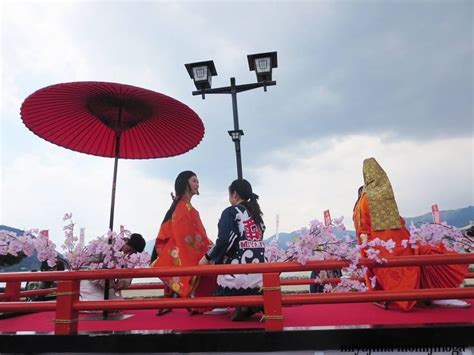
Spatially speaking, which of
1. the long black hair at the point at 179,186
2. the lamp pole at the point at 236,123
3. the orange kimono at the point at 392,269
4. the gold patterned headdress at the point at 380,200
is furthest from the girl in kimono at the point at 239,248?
the lamp pole at the point at 236,123

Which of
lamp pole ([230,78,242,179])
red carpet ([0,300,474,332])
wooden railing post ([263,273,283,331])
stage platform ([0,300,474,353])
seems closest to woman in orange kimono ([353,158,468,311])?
red carpet ([0,300,474,332])

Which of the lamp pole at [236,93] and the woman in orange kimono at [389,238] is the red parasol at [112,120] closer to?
the woman in orange kimono at [389,238]

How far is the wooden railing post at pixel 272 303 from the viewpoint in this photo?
2633 mm

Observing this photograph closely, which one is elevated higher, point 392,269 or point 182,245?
point 182,245

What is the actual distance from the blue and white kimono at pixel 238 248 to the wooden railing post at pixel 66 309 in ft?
4.02

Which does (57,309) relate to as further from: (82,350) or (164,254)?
(164,254)

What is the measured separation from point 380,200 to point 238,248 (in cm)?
167

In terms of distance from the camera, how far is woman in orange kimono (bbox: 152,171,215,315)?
376 cm

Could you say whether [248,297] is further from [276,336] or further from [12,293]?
[12,293]

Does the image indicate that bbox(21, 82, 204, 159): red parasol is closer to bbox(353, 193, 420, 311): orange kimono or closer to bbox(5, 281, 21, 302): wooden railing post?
bbox(5, 281, 21, 302): wooden railing post

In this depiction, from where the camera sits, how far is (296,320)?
3.10 meters

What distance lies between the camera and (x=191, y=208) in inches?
160

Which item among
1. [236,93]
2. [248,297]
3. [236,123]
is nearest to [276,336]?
[248,297]

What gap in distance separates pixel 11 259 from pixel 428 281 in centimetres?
413
